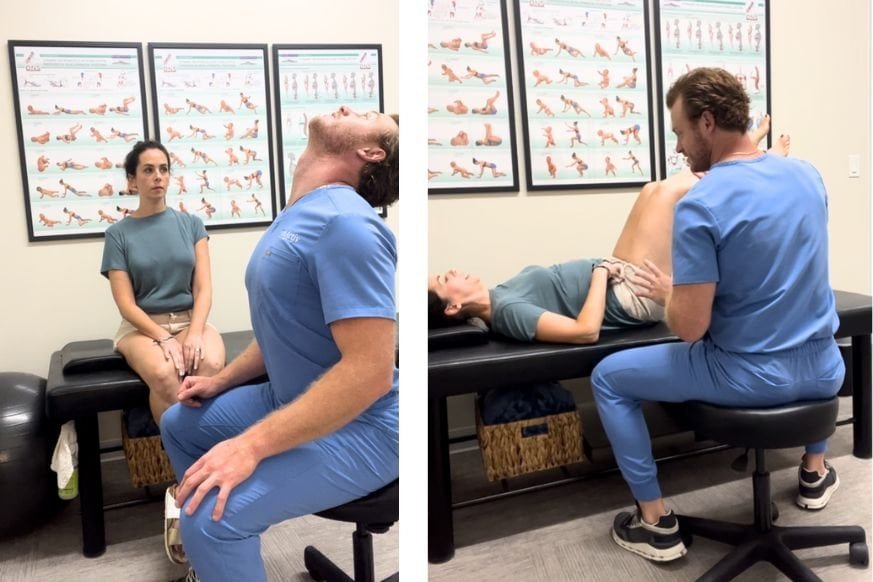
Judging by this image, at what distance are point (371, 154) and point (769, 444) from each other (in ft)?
2.99

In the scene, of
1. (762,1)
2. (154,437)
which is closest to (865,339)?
(762,1)

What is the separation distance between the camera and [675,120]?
126cm

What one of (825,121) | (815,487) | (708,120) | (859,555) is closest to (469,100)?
(708,120)

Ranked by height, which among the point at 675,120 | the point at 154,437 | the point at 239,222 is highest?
the point at 675,120

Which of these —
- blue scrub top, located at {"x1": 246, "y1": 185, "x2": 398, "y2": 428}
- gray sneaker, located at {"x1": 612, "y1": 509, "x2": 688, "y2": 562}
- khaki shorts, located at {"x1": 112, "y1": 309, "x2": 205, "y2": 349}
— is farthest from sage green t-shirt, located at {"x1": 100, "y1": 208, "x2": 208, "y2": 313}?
gray sneaker, located at {"x1": 612, "y1": 509, "x2": 688, "y2": 562}

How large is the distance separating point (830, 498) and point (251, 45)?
1.37m

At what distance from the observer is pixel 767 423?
50.4 inches

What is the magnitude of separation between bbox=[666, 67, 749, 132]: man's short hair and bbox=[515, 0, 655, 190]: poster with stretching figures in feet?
0.22

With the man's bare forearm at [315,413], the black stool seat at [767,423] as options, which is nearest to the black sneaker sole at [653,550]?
Answer: the black stool seat at [767,423]

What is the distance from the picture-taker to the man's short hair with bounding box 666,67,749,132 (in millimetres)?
1199

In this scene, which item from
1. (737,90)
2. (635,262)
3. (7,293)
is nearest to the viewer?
(7,293)

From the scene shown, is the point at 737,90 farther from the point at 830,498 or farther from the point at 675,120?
the point at 830,498

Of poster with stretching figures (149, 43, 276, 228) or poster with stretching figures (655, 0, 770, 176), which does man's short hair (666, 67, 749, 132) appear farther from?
poster with stretching figures (149, 43, 276, 228)

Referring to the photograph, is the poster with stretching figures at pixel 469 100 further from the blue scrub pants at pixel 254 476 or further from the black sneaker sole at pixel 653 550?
the black sneaker sole at pixel 653 550
